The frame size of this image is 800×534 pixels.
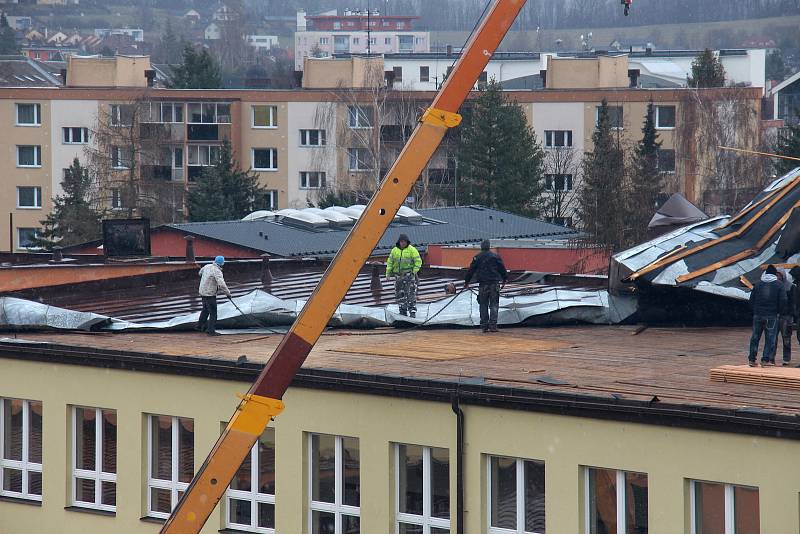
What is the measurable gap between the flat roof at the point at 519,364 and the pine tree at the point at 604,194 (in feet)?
104

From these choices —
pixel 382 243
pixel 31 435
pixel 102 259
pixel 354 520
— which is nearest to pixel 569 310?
pixel 354 520

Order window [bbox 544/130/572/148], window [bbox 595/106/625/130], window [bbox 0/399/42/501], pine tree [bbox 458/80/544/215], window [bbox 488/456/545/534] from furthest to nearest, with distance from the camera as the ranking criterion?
window [bbox 544/130/572/148], window [bbox 595/106/625/130], pine tree [bbox 458/80/544/215], window [bbox 0/399/42/501], window [bbox 488/456/545/534]

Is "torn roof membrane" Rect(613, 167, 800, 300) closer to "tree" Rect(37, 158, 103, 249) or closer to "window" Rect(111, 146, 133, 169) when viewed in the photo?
"tree" Rect(37, 158, 103, 249)

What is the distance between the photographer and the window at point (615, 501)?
16.2 metres

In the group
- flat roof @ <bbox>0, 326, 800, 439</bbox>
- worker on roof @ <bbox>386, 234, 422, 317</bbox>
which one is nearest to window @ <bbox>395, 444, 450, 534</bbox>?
flat roof @ <bbox>0, 326, 800, 439</bbox>

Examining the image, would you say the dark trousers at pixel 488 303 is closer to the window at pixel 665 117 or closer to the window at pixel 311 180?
the window at pixel 665 117

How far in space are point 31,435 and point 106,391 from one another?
1801mm

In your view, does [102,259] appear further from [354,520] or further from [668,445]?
[668,445]

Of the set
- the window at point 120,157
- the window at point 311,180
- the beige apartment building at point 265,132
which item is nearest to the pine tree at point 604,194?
the beige apartment building at point 265,132

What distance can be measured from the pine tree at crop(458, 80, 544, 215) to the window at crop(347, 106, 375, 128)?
28.5 feet

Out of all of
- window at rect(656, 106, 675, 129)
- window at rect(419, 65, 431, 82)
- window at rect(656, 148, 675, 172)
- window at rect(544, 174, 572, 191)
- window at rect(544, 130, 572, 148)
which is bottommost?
window at rect(544, 174, 572, 191)

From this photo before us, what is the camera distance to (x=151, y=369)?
Answer: 20.0m

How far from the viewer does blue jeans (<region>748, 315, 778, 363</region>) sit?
1914 cm

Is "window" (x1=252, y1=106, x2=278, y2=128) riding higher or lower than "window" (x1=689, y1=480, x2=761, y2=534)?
higher
